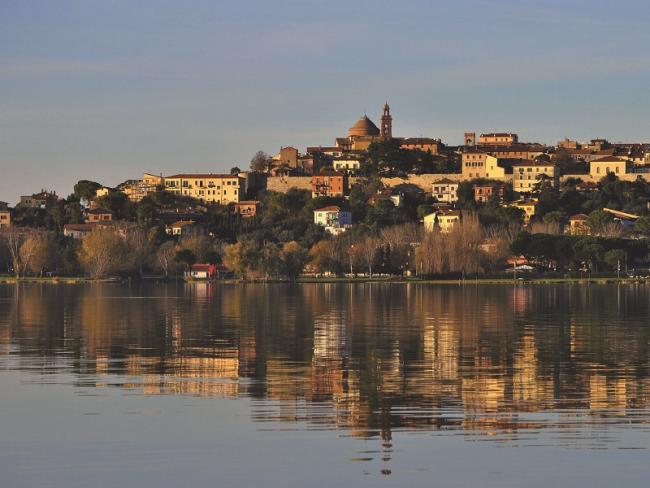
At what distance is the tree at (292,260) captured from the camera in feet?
291

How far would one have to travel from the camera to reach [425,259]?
8400 centimetres

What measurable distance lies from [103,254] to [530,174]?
4734 centimetres

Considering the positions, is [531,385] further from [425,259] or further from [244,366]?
[425,259]

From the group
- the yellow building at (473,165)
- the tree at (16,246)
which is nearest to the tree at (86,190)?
the tree at (16,246)

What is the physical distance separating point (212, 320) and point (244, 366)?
1580 cm

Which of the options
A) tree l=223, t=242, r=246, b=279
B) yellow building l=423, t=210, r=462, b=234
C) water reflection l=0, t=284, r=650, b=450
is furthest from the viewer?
yellow building l=423, t=210, r=462, b=234

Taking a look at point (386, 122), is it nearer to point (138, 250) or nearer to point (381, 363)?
point (138, 250)

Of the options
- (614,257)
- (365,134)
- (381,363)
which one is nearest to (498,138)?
(365,134)

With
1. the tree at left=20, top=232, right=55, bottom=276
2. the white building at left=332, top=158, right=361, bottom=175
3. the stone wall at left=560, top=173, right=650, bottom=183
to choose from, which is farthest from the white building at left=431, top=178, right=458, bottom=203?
the tree at left=20, top=232, right=55, bottom=276

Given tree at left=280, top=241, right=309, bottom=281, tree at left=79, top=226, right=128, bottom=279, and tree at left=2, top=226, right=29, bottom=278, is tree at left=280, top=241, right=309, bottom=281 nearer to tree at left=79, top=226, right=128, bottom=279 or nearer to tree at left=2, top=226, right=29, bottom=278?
tree at left=79, top=226, right=128, bottom=279

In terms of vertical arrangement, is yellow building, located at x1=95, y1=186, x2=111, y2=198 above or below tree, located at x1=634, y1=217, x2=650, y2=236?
above

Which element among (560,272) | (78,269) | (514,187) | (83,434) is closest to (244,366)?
(83,434)

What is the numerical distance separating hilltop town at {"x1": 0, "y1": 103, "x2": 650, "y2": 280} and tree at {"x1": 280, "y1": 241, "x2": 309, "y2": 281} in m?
0.10

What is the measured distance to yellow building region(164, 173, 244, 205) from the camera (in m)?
130
